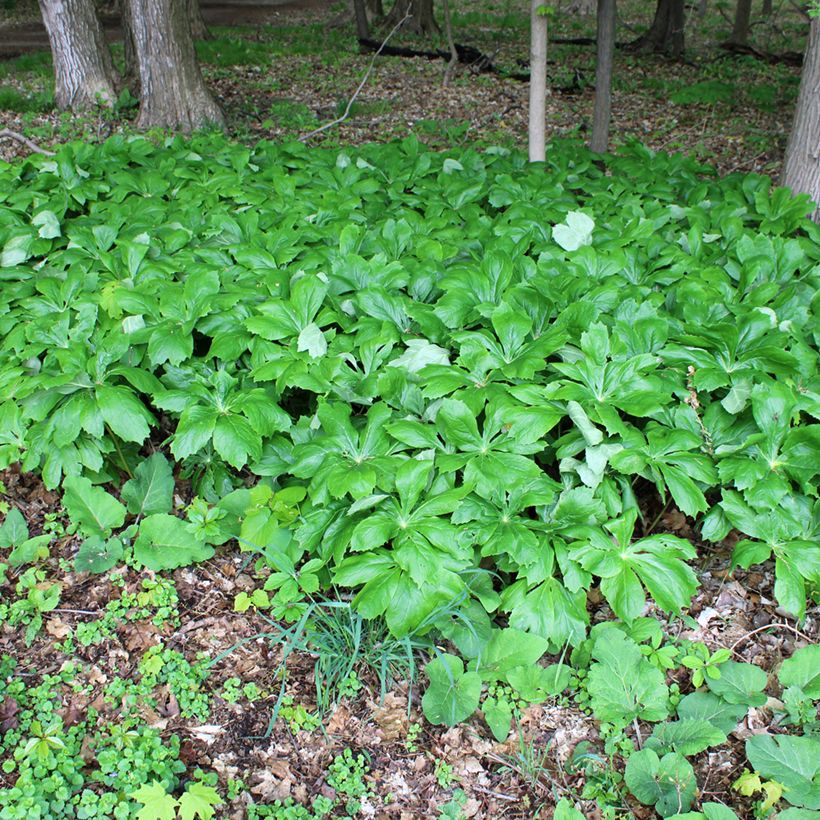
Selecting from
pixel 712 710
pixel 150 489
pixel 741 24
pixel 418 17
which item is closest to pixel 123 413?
pixel 150 489

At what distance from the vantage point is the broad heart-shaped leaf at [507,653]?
238 cm

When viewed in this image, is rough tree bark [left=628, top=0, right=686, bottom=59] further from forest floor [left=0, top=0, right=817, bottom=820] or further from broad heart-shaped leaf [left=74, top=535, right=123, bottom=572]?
broad heart-shaped leaf [left=74, top=535, right=123, bottom=572]

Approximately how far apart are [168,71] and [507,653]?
6675mm

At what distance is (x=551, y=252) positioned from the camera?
11.2 feet

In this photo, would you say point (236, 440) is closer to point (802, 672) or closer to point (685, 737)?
point (685, 737)

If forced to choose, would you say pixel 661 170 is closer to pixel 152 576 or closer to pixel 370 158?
pixel 370 158

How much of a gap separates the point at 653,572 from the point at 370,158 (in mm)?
3407

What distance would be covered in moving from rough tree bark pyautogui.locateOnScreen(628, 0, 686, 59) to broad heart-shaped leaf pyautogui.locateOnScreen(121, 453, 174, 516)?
11.6m

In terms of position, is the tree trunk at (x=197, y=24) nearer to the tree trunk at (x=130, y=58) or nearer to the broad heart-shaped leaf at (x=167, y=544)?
the tree trunk at (x=130, y=58)

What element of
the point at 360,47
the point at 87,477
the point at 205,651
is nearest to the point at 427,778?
the point at 205,651

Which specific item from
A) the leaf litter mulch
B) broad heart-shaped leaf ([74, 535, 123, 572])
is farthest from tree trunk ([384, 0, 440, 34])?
the leaf litter mulch

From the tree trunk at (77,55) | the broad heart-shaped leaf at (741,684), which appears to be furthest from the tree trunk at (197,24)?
the broad heart-shaped leaf at (741,684)

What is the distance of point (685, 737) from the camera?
7.38 ft

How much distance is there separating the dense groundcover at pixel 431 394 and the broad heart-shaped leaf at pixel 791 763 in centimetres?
45
